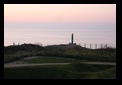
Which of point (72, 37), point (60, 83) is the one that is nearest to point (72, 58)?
point (72, 37)

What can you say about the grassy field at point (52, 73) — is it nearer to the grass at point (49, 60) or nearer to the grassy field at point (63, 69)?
the grassy field at point (63, 69)

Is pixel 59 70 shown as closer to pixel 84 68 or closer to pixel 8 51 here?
pixel 84 68

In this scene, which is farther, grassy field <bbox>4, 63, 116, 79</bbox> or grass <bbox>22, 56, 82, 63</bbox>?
grass <bbox>22, 56, 82, 63</bbox>

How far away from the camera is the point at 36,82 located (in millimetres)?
7418

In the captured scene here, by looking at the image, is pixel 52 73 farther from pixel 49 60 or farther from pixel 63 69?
pixel 49 60

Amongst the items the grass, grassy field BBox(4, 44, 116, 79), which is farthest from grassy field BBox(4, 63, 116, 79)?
the grass

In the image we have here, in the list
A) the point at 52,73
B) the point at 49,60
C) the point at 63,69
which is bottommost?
the point at 52,73

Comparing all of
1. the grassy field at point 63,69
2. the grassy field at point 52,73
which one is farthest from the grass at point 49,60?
the grassy field at point 52,73

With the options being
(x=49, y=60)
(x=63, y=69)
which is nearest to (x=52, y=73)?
(x=63, y=69)

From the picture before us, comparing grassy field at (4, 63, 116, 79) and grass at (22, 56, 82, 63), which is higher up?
grass at (22, 56, 82, 63)

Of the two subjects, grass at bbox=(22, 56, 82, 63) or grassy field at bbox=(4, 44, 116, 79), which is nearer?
grassy field at bbox=(4, 44, 116, 79)

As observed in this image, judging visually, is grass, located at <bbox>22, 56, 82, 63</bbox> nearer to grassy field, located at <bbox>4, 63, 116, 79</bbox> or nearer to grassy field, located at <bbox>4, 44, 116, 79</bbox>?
grassy field, located at <bbox>4, 44, 116, 79</bbox>

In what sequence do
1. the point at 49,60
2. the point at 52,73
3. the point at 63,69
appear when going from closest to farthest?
the point at 52,73 → the point at 63,69 → the point at 49,60
